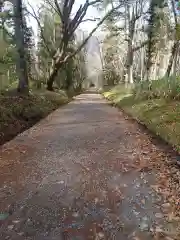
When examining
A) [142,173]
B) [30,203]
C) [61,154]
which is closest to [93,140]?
[61,154]

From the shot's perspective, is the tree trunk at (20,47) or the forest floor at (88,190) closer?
the forest floor at (88,190)

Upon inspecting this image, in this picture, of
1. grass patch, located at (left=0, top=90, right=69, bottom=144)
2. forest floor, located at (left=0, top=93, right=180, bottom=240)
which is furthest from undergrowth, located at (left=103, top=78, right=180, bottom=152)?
grass patch, located at (left=0, top=90, right=69, bottom=144)

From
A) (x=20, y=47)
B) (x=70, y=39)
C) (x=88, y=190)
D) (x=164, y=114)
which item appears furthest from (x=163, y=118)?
(x=70, y=39)

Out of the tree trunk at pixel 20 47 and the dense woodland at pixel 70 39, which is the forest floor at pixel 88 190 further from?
the tree trunk at pixel 20 47

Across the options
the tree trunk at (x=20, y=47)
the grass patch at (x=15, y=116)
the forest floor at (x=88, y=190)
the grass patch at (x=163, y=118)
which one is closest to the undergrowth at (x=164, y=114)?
the grass patch at (x=163, y=118)

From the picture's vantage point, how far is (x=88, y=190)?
469cm

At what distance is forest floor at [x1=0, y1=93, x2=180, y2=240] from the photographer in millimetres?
Result: 3521

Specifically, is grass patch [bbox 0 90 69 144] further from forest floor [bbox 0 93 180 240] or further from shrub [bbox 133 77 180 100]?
shrub [bbox 133 77 180 100]

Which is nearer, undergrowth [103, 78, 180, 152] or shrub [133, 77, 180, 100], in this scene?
undergrowth [103, 78, 180, 152]

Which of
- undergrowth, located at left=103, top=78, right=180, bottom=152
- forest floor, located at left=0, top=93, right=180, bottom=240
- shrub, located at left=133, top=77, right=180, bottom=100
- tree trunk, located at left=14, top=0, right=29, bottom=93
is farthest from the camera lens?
tree trunk, located at left=14, top=0, right=29, bottom=93

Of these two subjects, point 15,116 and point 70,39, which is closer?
point 15,116

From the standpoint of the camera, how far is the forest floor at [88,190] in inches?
139

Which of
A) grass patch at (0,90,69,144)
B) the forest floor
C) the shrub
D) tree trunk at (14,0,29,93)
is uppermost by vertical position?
tree trunk at (14,0,29,93)

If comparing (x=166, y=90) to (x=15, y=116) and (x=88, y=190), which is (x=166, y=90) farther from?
(x=88, y=190)
